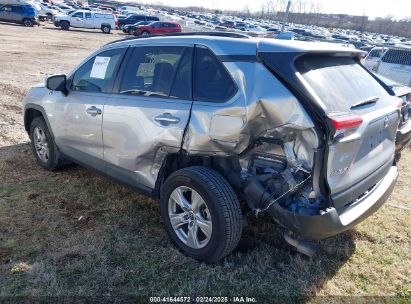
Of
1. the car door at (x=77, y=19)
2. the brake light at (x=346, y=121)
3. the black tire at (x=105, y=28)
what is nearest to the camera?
the brake light at (x=346, y=121)

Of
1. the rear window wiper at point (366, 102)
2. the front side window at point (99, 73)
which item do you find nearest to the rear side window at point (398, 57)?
the rear window wiper at point (366, 102)

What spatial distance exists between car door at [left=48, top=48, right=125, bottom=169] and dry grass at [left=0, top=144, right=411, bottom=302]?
1.93 feet

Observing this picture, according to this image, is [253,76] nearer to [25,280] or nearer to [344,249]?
[344,249]

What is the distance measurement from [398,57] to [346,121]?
8.98m

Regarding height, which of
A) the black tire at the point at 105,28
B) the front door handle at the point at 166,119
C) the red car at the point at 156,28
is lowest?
the black tire at the point at 105,28

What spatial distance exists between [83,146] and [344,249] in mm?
2930

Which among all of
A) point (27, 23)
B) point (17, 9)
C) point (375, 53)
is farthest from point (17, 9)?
point (375, 53)

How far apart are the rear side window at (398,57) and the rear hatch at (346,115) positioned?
7.68 metres

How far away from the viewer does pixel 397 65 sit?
9.91 m

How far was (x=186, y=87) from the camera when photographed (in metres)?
3.17

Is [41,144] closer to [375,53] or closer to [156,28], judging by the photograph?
[375,53]

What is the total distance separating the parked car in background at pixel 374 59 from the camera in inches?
402

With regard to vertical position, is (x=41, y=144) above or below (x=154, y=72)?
below

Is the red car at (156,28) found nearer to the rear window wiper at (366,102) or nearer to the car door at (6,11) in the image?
the car door at (6,11)
